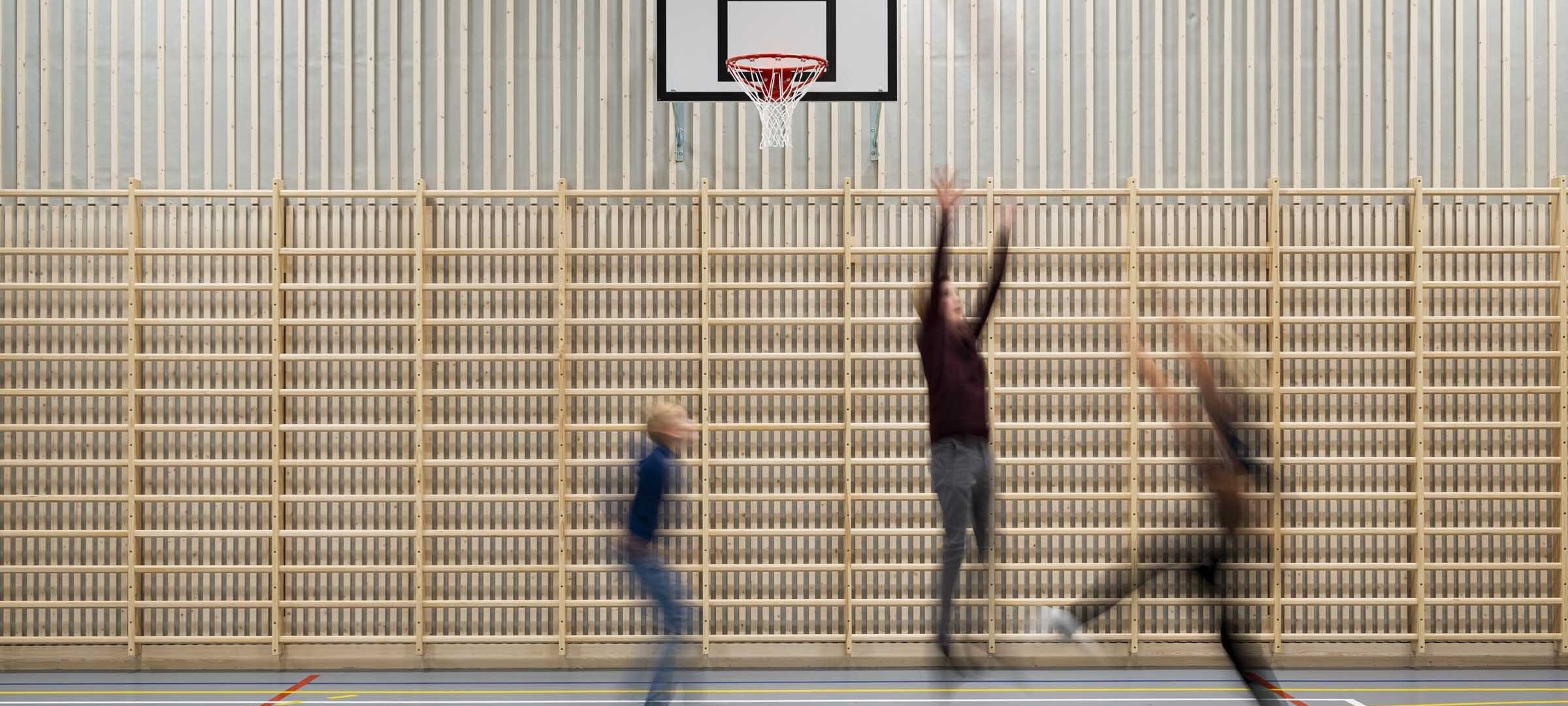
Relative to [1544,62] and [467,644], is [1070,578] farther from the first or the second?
[1544,62]

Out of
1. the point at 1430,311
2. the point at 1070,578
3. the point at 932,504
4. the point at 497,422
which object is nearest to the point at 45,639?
the point at 497,422

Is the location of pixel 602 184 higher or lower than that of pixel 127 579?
higher

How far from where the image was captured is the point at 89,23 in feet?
A: 23.1

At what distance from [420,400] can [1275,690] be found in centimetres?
468

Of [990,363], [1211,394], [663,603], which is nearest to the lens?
[1211,394]

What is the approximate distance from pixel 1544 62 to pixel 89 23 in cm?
867

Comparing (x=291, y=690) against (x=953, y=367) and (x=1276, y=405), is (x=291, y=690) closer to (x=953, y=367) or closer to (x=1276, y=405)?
(x=953, y=367)

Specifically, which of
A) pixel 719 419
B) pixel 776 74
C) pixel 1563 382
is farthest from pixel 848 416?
pixel 1563 382

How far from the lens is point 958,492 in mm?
4191

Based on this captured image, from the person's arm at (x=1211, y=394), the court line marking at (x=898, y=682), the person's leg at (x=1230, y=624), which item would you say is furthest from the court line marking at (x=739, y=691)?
the person's arm at (x=1211, y=394)

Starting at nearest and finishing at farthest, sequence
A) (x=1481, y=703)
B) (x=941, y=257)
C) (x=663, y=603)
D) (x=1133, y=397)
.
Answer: (x=941, y=257) < (x=663, y=603) < (x=1481, y=703) < (x=1133, y=397)

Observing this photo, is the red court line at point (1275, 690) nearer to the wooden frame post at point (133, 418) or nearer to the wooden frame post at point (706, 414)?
the wooden frame post at point (706, 414)

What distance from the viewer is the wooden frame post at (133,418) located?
676cm

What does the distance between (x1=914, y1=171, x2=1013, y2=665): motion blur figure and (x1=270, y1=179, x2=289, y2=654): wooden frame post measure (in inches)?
167
